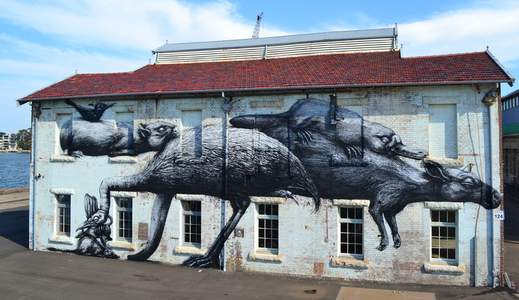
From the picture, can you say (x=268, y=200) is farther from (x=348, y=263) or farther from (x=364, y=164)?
(x=364, y=164)

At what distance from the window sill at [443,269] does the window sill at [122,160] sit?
11.9 metres

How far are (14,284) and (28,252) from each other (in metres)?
4.86

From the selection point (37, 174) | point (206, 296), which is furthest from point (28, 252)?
point (206, 296)

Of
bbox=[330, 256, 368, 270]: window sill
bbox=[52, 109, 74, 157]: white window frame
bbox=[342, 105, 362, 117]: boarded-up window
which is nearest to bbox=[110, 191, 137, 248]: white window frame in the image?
bbox=[52, 109, 74, 157]: white window frame

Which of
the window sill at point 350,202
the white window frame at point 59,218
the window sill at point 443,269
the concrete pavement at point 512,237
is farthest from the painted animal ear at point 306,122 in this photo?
the white window frame at point 59,218

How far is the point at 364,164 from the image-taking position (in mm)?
15930

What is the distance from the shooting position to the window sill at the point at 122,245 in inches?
722

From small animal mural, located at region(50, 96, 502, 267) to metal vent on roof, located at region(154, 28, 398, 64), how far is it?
7.04m

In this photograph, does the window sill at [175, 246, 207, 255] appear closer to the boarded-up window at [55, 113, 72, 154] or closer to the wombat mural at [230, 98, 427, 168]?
the wombat mural at [230, 98, 427, 168]

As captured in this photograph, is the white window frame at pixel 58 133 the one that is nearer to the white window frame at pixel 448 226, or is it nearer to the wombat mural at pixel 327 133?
the wombat mural at pixel 327 133

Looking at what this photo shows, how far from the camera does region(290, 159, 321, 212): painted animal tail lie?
639 inches

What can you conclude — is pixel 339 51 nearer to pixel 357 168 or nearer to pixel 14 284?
pixel 357 168

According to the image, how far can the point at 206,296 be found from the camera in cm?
1405

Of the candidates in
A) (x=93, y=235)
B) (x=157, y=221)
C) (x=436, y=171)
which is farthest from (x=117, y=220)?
(x=436, y=171)
